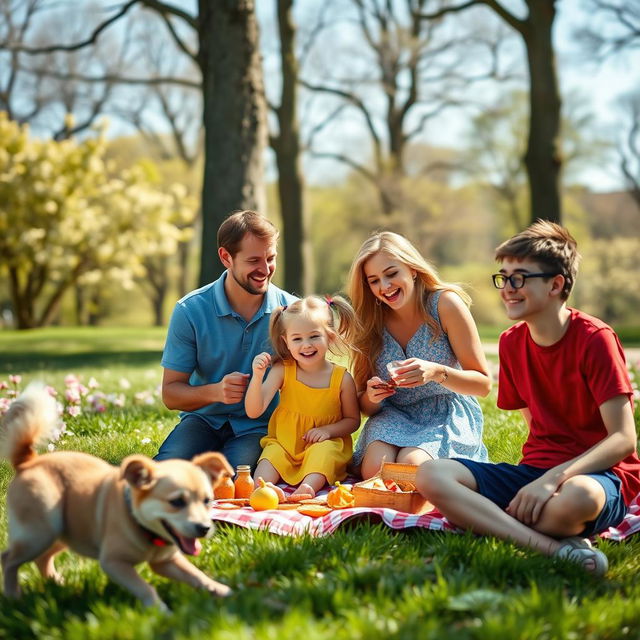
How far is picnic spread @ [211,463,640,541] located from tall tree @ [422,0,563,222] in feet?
33.9

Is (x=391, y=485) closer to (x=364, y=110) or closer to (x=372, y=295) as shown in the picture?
(x=372, y=295)

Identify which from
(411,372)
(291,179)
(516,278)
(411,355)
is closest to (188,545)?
(411,372)

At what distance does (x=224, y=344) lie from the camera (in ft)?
16.4

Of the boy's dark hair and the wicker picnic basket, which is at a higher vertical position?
the boy's dark hair

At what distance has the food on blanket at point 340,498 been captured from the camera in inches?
163

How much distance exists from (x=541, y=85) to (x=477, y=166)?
21.4 meters

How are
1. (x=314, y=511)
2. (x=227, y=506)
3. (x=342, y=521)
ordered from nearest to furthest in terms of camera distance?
(x=342, y=521)
(x=314, y=511)
(x=227, y=506)

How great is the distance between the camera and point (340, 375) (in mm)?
4895

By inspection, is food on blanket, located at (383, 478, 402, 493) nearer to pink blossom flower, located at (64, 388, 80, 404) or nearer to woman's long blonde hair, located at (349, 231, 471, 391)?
woman's long blonde hair, located at (349, 231, 471, 391)

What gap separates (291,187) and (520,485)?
13292 mm

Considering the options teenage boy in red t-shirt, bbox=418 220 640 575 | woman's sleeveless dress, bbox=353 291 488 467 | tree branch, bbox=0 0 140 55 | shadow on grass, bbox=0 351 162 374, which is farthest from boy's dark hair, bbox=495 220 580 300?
tree branch, bbox=0 0 140 55

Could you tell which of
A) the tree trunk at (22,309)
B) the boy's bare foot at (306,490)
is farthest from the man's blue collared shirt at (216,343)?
the tree trunk at (22,309)

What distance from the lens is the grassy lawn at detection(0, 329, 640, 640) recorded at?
245cm

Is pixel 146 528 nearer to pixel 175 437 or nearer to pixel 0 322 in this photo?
pixel 175 437
